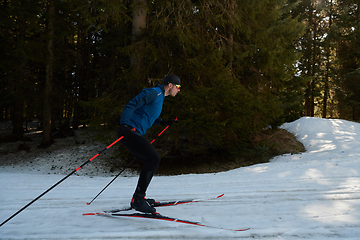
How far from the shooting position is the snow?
110 inches

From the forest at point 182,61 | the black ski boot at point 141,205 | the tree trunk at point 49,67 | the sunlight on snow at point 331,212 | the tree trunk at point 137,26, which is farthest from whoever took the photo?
the tree trunk at point 49,67

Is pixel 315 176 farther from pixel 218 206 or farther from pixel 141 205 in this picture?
pixel 141 205

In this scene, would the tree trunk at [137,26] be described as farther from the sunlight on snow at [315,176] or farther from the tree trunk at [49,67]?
the sunlight on snow at [315,176]

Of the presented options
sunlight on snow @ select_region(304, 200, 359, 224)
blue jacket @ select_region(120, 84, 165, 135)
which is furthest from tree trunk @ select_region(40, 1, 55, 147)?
sunlight on snow @ select_region(304, 200, 359, 224)

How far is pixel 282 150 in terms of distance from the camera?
10711mm

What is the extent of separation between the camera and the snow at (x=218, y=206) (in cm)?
280

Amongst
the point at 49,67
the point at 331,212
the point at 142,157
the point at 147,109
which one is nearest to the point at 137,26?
the point at 49,67

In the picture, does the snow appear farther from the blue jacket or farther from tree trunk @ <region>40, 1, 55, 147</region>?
tree trunk @ <region>40, 1, 55, 147</region>

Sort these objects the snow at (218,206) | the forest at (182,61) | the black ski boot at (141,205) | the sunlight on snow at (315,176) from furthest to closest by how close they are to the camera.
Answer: the forest at (182,61)
the sunlight on snow at (315,176)
the black ski boot at (141,205)
the snow at (218,206)

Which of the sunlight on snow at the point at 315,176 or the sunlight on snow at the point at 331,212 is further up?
the sunlight on snow at the point at 315,176

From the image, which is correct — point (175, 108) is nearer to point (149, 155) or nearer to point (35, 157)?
point (149, 155)

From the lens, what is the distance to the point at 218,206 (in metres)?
3.70

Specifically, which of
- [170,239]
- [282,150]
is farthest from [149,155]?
[282,150]

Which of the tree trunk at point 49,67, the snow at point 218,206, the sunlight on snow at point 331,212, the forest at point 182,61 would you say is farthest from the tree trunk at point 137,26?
the sunlight on snow at point 331,212
